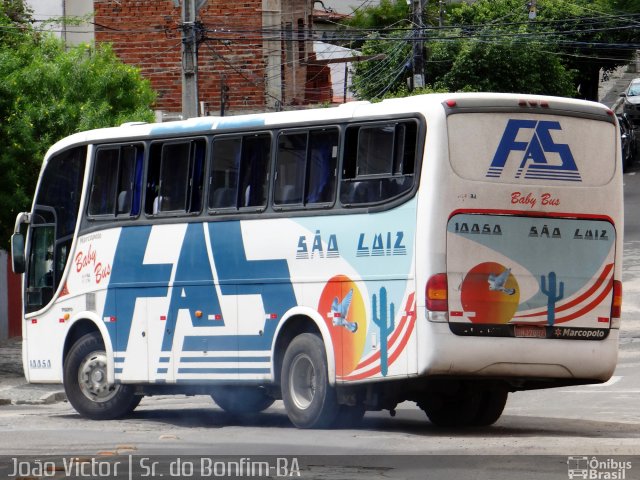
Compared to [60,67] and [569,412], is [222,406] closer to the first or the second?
[569,412]

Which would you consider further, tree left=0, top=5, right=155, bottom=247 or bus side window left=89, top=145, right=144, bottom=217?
tree left=0, top=5, right=155, bottom=247

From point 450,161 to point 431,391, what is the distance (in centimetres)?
254

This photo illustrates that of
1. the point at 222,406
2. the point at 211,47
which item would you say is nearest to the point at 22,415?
the point at 222,406

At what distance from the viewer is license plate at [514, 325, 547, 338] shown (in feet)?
45.1

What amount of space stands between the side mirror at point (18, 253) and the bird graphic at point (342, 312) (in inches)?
220

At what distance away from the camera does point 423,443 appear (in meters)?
12.7

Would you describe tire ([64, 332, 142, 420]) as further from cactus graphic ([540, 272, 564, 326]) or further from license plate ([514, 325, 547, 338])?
cactus graphic ([540, 272, 564, 326])

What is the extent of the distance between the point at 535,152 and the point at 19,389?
37.3 ft

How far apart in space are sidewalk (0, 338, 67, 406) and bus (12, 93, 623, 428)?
171 inches

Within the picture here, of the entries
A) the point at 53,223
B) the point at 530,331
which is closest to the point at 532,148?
the point at 530,331

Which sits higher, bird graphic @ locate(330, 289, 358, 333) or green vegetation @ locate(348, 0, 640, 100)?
green vegetation @ locate(348, 0, 640, 100)

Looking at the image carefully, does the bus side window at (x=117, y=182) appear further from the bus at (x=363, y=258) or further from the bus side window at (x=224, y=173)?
the bus side window at (x=224, y=173)

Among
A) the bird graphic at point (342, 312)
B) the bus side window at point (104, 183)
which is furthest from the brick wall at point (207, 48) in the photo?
the bird graphic at point (342, 312)

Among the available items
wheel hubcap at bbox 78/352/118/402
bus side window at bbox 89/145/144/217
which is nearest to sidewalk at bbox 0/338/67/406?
wheel hubcap at bbox 78/352/118/402
